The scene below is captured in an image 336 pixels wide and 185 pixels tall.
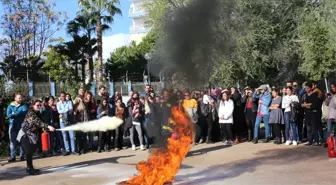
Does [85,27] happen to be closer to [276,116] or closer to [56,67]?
[56,67]

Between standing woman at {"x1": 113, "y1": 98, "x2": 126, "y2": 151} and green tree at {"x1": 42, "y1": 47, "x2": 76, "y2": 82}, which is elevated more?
green tree at {"x1": 42, "y1": 47, "x2": 76, "y2": 82}

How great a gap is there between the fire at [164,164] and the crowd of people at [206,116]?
305 centimetres

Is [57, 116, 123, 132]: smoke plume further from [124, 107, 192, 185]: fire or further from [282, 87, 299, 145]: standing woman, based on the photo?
[282, 87, 299, 145]: standing woman

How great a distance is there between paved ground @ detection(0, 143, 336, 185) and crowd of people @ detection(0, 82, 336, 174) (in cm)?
61

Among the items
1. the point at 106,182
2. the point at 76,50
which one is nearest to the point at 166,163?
the point at 106,182

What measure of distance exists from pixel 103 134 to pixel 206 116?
306 cm

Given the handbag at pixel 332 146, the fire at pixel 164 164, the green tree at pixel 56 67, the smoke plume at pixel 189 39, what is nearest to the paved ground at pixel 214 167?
the handbag at pixel 332 146

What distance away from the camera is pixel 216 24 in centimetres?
957

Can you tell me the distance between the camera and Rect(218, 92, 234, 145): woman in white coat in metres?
12.4

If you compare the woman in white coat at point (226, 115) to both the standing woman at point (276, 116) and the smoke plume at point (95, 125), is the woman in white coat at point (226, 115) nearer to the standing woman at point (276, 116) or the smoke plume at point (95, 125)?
the standing woman at point (276, 116)

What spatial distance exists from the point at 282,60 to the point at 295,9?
249 centimetres

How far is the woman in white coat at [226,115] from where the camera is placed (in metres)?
12.4

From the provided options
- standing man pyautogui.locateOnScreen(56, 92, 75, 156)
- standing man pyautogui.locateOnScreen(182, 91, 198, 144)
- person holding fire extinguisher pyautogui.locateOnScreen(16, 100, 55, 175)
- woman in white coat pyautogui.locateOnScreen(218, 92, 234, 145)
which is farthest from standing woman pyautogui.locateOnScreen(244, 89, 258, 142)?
person holding fire extinguisher pyautogui.locateOnScreen(16, 100, 55, 175)

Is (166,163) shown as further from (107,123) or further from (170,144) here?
(107,123)
